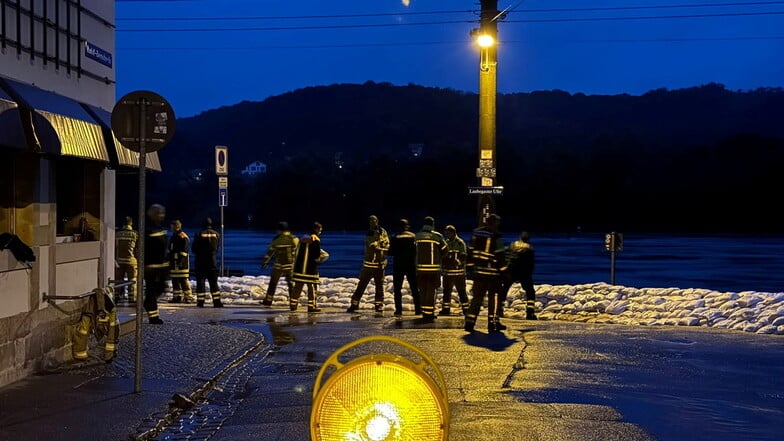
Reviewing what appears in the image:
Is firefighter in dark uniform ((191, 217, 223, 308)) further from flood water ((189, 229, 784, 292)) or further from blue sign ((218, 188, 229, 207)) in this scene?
flood water ((189, 229, 784, 292))

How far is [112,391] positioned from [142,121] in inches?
100

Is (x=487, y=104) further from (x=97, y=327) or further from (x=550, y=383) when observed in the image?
(x=97, y=327)

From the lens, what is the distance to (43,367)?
1027 cm

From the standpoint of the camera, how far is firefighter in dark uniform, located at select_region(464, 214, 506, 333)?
49.4 feet

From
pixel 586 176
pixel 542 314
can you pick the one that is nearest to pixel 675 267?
pixel 542 314

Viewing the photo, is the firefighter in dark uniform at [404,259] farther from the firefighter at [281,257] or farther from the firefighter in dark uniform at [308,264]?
the firefighter at [281,257]

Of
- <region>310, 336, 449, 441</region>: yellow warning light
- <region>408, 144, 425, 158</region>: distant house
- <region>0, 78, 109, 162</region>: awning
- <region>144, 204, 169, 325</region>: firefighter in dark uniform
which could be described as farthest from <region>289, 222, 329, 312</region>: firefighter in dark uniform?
<region>408, 144, 425, 158</region>: distant house

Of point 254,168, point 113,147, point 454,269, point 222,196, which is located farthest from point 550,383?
point 254,168

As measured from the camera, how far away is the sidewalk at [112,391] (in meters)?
7.76

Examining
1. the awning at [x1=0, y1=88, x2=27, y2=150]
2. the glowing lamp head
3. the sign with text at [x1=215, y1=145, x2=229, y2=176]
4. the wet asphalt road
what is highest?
the glowing lamp head

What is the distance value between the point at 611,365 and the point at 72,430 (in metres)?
6.48

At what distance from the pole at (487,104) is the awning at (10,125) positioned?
41.1 feet

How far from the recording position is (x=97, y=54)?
1217 centimetres

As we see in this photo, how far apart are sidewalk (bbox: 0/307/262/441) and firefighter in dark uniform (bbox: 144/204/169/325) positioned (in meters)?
1.88
